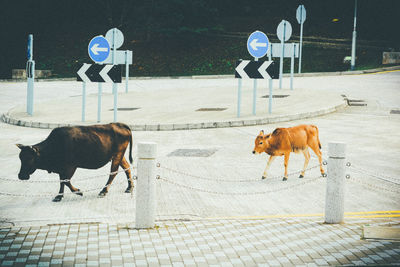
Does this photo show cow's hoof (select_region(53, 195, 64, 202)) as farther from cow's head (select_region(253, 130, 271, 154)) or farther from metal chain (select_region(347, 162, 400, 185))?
metal chain (select_region(347, 162, 400, 185))

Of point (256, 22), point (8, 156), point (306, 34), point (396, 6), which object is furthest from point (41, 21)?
point (8, 156)

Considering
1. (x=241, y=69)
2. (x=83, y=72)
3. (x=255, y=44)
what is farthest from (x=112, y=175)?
(x=255, y=44)

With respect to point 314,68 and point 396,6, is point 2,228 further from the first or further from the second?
point 396,6

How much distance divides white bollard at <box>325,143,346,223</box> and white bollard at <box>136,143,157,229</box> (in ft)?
7.06

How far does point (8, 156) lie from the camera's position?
11766mm

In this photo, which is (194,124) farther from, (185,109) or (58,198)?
(58,198)

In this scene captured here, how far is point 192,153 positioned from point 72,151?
160 inches

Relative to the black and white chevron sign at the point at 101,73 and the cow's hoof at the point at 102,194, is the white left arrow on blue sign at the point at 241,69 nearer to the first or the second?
the black and white chevron sign at the point at 101,73

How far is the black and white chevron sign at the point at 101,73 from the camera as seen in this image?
50.0 feet

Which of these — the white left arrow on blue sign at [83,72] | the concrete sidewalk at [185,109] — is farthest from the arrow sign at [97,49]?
the concrete sidewalk at [185,109]

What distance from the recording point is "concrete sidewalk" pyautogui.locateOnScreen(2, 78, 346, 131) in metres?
16.2

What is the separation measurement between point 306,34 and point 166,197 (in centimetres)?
4019

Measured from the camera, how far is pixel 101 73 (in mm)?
15336

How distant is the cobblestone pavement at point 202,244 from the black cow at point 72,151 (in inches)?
61.3
